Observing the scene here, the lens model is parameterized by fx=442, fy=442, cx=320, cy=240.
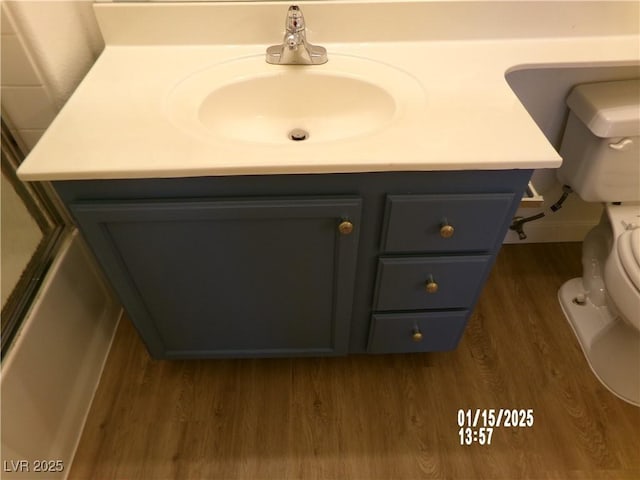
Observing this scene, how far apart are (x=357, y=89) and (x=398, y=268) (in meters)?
0.42

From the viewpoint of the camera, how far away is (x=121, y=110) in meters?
0.89

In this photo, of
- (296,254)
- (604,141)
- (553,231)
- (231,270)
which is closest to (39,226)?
(231,270)

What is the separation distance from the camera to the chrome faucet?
97 centimetres

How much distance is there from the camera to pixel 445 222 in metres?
0.88

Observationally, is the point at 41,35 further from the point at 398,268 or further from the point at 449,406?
the point at 449,406

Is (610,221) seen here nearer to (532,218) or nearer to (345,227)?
(532,218)

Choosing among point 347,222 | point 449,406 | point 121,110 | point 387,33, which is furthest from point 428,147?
point 449,406

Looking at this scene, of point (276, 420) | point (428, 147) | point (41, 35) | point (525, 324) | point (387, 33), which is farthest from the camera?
point (525, 324)

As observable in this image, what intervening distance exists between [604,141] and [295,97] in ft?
2.57

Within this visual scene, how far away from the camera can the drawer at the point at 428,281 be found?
0.96m

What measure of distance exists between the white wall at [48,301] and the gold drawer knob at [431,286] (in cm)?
92

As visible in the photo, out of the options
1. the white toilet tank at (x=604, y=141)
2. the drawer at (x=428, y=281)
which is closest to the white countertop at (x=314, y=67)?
the white toilet tank at (x=604, y=141)

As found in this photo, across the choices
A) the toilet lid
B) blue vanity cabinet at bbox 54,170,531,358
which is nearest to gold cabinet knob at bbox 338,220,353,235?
blue vanity cabinet at bbox 54,170,531,358

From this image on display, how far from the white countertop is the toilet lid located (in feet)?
1.41
